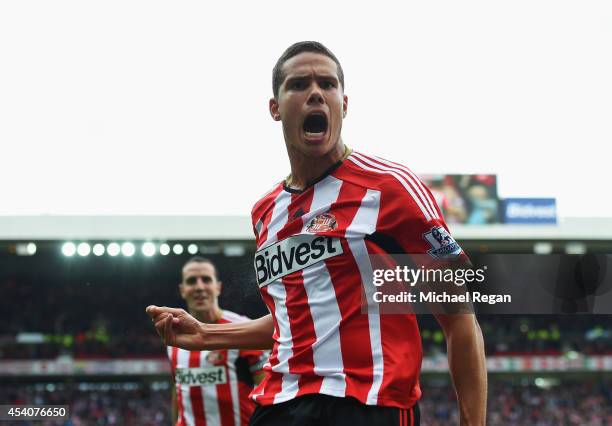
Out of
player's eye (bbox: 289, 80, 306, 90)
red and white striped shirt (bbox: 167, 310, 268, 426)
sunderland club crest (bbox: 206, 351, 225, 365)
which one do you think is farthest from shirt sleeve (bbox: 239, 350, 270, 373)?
player's eye (bbox: 289, 80, 306, 90)

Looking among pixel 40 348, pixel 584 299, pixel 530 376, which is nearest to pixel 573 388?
pixel 530 376

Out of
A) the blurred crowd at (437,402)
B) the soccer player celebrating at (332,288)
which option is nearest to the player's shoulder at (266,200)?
the soccer player celebrating at (332,288)

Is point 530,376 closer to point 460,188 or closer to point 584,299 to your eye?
point 460,188

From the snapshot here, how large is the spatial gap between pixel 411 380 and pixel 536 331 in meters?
24.3

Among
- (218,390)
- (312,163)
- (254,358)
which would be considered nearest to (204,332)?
(312,163)

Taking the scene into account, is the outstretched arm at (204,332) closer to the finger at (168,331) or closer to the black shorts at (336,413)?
the finger at (168,331)

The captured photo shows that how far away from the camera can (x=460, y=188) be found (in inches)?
970

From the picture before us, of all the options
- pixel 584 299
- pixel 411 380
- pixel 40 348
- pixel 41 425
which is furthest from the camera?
pixel 40 348

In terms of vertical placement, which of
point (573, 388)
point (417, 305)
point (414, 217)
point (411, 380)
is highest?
point (414, 217)

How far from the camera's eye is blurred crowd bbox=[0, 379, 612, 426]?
22.2 meters

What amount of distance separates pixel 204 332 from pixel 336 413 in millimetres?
586

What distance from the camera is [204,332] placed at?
8.26 ft

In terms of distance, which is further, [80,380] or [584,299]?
[80,380]

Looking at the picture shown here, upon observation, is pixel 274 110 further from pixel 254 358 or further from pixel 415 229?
pixel 254 358
